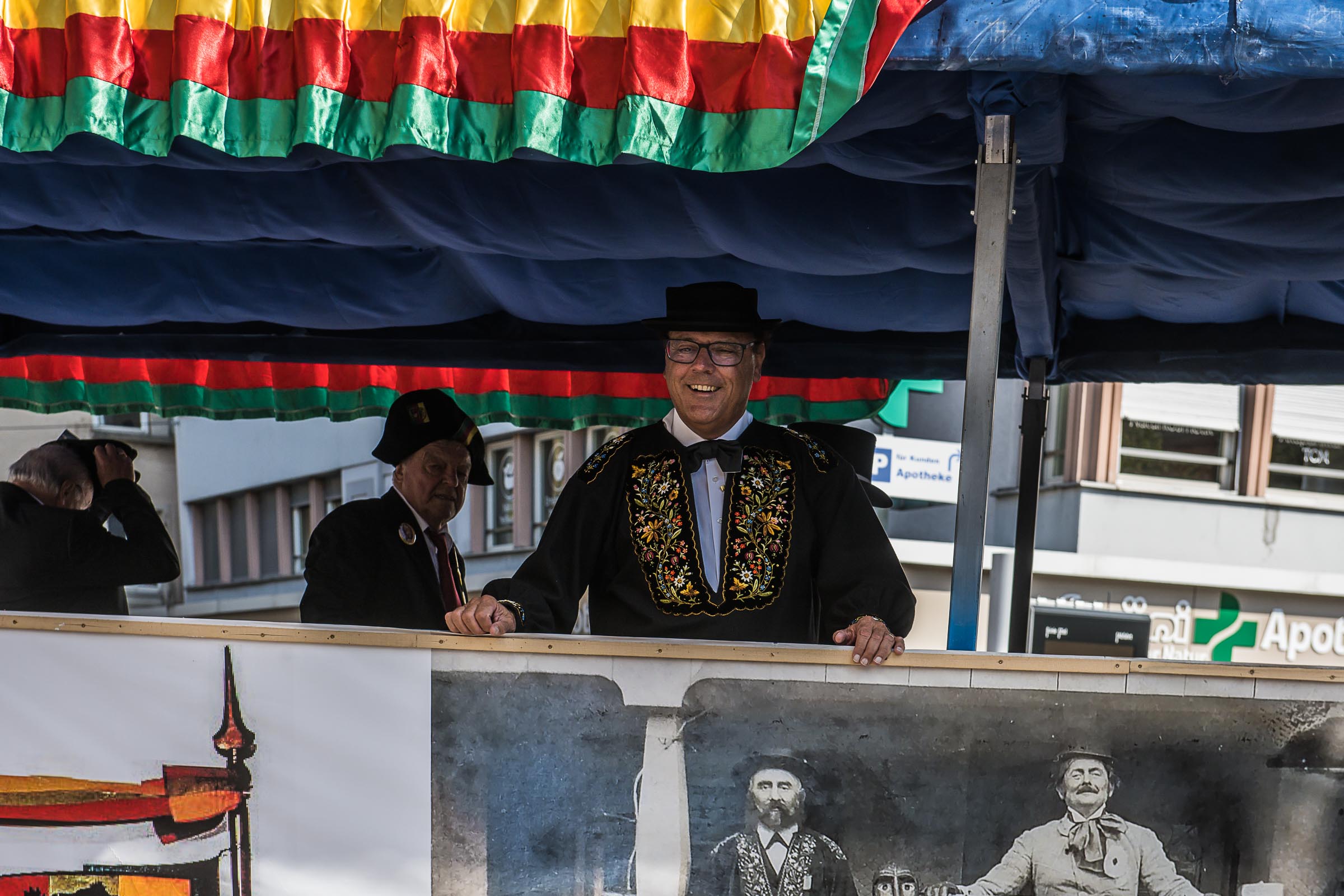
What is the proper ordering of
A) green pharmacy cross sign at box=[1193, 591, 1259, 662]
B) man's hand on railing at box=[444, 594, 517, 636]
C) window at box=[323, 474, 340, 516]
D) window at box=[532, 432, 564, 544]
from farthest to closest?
window at box=[323, 474, 340, 516] < window at box=[532, 432, 564, 544] < green pharmacy cross sign at box=[1193, 591, 1259, 662] < man's hand on railing at box=[444, 594, 517, 636]

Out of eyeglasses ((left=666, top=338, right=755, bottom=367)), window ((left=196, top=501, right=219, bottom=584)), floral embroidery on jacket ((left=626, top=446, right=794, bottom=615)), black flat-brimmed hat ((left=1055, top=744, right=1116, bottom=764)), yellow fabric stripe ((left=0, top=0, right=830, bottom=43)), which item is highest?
yellow fabric stripe ((left=0, top=0, right=830, bottom=43))

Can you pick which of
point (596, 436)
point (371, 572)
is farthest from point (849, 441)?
point (596, 436)

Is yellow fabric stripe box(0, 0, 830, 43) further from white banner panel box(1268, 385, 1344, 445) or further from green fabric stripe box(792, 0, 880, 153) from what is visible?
white banner panel box(1268, 385, 1344, 445)

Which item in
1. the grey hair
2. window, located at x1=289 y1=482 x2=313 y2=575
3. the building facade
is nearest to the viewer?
the grey hair

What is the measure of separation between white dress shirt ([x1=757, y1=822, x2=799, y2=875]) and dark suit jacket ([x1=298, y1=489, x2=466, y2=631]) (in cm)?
163

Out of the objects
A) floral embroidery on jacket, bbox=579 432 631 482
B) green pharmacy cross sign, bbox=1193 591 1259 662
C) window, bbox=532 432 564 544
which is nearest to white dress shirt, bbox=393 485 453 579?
floral embroidery on jacket, bbox=579 432 631 482

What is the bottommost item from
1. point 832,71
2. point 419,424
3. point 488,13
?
point 419,424

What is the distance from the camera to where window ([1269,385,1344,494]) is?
559 inches

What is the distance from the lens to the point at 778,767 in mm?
2469

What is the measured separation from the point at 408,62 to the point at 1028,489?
3025mm

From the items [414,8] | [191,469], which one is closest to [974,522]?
[414,8]

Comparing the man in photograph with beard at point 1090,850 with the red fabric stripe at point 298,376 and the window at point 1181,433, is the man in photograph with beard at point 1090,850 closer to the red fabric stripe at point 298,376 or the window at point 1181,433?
the red fabric stripe at point 298,376

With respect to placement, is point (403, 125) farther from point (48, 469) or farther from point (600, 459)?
point (48, 469)

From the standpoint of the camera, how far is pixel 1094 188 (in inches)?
124
